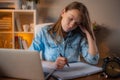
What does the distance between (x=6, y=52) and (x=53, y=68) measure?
285 millimetres

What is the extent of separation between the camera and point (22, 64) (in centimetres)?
96

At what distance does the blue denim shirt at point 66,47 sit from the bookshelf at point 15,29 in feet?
4.63

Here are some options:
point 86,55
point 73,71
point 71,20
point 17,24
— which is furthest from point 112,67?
point 17,24

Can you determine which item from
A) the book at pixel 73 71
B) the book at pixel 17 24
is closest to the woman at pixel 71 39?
the book at pixel 73 71

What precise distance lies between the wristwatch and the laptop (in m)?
0.36

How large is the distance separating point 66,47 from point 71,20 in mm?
190

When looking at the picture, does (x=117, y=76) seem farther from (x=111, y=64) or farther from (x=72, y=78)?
(x=72, y=78)

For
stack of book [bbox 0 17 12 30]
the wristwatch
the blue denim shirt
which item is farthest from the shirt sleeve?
stack of book [bbox 0 17 12 30]

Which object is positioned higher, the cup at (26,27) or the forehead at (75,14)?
the forehead at (75,14)

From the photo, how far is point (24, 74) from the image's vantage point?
99 cm

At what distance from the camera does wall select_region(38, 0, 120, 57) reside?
2.99m

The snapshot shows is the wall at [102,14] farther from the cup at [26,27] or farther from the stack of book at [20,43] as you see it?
the stack of book at [20,43]

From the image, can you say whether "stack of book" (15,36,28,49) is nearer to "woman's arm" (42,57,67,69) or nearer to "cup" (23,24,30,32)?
"cup" (23,24,30,32)

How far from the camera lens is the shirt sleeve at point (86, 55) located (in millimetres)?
1345
